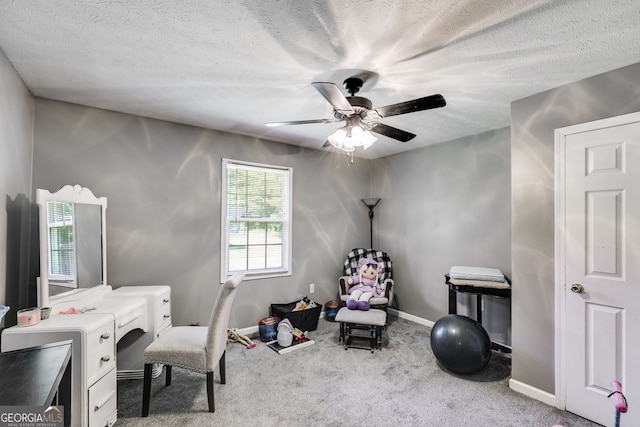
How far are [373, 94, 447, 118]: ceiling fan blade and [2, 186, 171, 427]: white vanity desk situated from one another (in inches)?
88.9

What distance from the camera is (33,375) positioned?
1.12m

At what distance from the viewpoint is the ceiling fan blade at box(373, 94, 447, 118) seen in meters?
1.74

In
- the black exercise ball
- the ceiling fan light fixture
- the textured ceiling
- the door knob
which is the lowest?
the black exercise ball

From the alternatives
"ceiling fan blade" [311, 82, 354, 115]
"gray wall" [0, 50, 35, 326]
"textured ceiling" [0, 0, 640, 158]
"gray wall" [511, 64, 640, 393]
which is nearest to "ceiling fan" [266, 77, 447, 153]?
"ceiling fan blade" [311, 82, 354, 115]

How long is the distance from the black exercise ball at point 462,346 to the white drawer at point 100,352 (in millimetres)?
2533

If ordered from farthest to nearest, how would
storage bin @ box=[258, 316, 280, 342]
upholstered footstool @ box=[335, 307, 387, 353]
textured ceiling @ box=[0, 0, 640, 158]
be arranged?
storage bin @ box=[258, 316, 280, 342] → upholstered footstool @ box=[335, 307, 387, 353] → textured ceiling @ box=[0, 0, 640, 158]

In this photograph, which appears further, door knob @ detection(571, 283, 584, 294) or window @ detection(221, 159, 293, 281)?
window @ detection(221, 159, 293, 281)

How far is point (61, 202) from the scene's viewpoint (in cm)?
225

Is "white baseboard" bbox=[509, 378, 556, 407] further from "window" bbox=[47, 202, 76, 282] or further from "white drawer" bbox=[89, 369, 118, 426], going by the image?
"window" bbox=[47, 202, 76, 282]

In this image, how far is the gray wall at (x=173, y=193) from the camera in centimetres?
264

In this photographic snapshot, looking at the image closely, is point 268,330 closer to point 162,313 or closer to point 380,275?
point 162,313

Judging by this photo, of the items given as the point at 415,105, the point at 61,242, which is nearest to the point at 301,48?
the point at 415,105

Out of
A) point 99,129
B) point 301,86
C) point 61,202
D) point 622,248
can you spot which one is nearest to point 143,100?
point 99,129

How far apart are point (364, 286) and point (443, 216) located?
1349 mm
